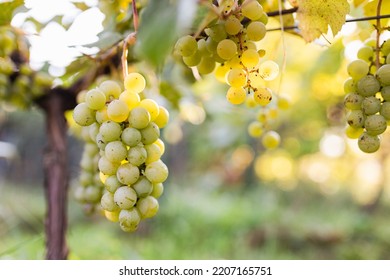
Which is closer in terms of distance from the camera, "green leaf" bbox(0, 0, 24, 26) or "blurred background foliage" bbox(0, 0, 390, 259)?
"green leaf" bbox(0, 0, 24, 26)

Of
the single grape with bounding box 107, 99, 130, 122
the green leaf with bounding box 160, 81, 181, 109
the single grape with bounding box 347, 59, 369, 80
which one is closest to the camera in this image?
the single grape with bounding box 107, 99, 130, 122

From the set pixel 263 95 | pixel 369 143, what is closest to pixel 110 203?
pixel 263 95

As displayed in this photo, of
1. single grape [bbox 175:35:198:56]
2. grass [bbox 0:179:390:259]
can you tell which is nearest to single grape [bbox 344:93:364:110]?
single grape [bbox 175:35:198:56]

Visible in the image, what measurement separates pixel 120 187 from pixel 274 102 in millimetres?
408

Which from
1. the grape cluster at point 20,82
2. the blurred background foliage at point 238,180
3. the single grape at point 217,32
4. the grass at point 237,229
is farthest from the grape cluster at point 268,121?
the grass at point 237,229

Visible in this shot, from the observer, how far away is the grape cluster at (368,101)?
0.56 meters

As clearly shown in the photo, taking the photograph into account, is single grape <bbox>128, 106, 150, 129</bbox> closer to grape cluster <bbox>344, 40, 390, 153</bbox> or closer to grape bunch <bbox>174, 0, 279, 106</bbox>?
grape bunch <bbox>174, 0, 279, 106</bbox>

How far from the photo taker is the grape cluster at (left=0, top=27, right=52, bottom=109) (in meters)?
1.01

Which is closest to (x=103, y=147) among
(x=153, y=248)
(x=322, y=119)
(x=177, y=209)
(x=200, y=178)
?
(x=153, y=248)

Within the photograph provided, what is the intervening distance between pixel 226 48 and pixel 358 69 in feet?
0.66

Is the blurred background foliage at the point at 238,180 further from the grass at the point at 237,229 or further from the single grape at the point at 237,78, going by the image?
the single grape at the point at 237,78

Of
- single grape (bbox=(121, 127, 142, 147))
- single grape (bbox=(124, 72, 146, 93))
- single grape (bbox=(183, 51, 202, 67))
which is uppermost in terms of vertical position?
single grape (bbox=(183, 51, 202, 67))
